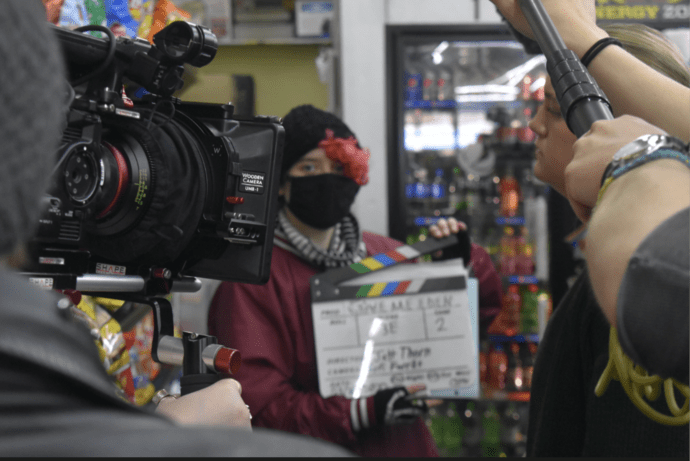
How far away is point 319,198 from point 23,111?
5.47 feet

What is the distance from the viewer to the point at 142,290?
93 cm

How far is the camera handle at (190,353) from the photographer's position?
2.66ft

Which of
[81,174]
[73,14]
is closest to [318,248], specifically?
[73,14]

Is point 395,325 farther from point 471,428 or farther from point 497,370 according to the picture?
point 471,428

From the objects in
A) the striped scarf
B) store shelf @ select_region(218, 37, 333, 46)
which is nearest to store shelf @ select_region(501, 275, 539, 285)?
the striped scarf

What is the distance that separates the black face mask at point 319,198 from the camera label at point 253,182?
0.95m

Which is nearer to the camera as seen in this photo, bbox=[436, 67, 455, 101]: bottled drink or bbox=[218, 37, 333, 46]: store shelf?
bbox=[436, 67, 455, 101]: bottled drink

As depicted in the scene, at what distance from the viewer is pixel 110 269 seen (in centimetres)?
89

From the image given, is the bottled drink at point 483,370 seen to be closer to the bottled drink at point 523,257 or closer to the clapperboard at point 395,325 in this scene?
the bottled drink at point 523,257

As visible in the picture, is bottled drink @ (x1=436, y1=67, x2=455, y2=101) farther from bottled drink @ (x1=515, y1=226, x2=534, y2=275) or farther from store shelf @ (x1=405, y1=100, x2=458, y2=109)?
bottled drink @ (x1=515, y1=226, x2=534, y2=275)

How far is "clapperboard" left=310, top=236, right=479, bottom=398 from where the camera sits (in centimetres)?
182

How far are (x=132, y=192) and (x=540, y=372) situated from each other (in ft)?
2.73

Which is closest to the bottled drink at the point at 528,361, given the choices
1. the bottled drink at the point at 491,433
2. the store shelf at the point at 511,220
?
the bottled drink at the point at 491,433

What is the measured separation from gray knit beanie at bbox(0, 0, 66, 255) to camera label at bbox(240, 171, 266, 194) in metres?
0.67
